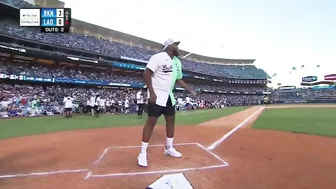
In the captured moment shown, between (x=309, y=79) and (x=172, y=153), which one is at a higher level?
(x=309, y=79)

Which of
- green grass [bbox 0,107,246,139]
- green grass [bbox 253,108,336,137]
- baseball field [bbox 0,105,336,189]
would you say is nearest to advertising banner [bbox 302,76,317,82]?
green grass [bbox 253,108,336,137]

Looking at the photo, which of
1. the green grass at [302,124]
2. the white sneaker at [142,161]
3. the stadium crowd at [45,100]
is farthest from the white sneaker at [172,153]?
the stadium crowd at [45,100]

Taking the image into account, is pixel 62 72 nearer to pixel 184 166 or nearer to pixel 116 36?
pixel 116 36

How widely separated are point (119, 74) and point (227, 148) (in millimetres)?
37985

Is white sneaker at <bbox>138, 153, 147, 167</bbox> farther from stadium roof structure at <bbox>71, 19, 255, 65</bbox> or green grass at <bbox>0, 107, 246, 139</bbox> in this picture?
stadium roof structure at <bbox>71, 19, 255, 65</bbox>

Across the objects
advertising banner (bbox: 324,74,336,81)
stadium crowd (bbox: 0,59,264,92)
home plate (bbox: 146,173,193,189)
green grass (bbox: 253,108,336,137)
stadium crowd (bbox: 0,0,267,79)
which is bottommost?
green grass (bbox: 253,108,336,137)

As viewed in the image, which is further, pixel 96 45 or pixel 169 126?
pixel 96 45

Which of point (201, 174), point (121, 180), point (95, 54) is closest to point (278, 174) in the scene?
point (201, 174)

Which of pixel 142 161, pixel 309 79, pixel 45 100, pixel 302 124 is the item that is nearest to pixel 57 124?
pixel 142 161
